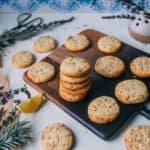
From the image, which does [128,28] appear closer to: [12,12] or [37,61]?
[37,61]

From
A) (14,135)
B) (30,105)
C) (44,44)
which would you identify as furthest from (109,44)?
(14,135)

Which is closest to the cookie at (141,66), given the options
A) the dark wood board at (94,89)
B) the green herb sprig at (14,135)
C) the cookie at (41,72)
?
the dark wood board at (94,89)

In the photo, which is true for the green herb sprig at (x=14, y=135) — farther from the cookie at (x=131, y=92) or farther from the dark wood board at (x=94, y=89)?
the cookie at (x=131, y=92)

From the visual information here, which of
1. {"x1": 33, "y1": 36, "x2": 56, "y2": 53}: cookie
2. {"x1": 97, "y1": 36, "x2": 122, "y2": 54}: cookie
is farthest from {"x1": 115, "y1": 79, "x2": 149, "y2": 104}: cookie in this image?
{"x1": 33, "y1": 36, "x2": 56, "y2": 53}: cookie

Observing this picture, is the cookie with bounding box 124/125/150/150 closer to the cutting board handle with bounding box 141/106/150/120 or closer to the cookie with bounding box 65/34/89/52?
the cutting board handle with bounding box 141/106/150/120

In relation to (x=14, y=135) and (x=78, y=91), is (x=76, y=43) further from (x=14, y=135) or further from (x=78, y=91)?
(x=14, y=135)
